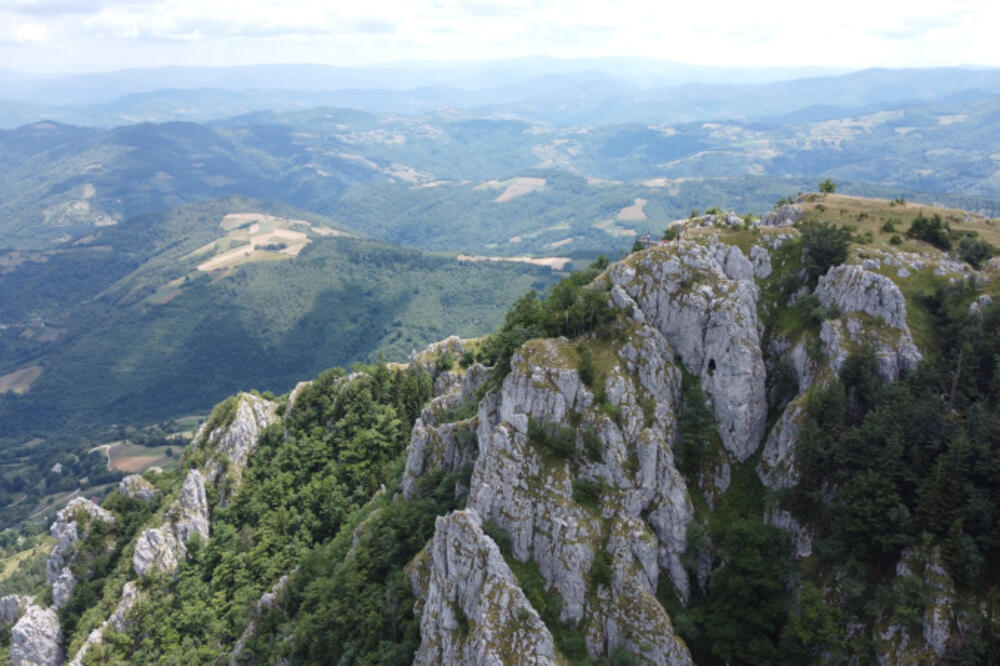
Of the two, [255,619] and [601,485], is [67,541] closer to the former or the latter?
[255,619]

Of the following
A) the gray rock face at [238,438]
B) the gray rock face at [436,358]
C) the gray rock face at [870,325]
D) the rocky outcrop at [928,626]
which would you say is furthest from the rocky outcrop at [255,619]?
the gray rock face at [870,325]

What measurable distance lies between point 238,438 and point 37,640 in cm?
3740

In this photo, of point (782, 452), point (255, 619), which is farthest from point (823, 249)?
point (255, 619)

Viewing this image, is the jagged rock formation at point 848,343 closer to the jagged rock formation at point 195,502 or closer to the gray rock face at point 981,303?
the gray rock face at point 981,303

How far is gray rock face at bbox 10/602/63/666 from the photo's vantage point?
79375mm

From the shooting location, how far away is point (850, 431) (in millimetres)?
45219

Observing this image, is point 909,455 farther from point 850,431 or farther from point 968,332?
point 968,332

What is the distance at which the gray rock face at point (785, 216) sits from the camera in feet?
227

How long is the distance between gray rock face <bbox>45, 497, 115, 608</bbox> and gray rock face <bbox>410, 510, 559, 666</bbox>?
72.6m

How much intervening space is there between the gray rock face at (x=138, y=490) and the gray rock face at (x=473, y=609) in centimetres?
7481

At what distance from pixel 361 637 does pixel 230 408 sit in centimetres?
6216

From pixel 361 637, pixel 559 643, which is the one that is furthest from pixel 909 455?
pixel 361 637

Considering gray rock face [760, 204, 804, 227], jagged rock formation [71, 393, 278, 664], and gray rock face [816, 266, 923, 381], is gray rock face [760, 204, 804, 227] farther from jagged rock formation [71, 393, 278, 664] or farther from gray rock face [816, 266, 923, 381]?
Result: jagged rock formation [71, 393, 278, 664]

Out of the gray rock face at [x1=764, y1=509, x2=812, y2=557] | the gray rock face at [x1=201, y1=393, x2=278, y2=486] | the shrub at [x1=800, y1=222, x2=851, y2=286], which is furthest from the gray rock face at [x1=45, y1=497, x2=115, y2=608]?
the shrub at [x1=800, y1=222, x2=851, y2=286]
